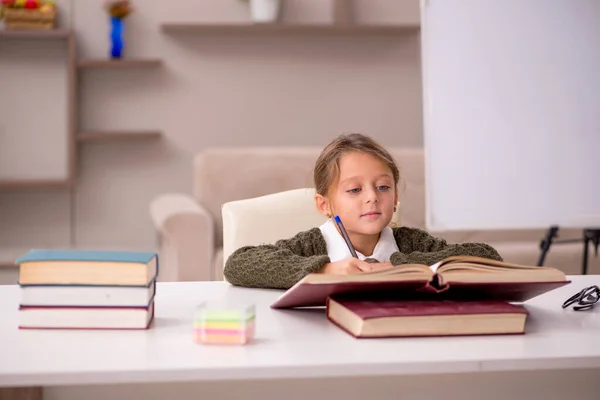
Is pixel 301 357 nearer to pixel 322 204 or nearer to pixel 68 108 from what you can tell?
pixel 322 204

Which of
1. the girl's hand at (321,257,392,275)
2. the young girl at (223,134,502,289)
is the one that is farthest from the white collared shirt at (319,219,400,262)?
the girl's hand at (321,257,392,275)

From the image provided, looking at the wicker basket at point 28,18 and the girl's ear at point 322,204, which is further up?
the wicker basket at point 28,18

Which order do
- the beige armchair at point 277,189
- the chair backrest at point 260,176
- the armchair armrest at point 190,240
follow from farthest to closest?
1. the chair backrest at point 260,176
2. the beige armchair at point 277,189
3. the armchair armrest at point 190,240

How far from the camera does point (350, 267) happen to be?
41.9 inches

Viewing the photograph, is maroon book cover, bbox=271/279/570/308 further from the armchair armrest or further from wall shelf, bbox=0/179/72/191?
wall shelf, bbox=0/179/72/191

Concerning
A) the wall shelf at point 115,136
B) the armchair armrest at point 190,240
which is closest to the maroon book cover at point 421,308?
the armchair armrest at point 190,240

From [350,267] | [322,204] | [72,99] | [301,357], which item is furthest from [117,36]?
[301,357]

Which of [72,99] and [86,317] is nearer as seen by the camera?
[86,317]

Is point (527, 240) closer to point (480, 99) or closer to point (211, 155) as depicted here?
point (211, 155)

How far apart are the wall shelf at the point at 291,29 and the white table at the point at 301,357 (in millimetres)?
3209

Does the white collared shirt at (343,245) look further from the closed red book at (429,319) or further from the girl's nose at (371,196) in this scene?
the closed red book at (429,319)

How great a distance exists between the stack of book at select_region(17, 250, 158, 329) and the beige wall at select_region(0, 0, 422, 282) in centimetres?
330

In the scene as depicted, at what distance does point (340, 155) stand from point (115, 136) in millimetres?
2798

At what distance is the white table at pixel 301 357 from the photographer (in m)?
0.73
